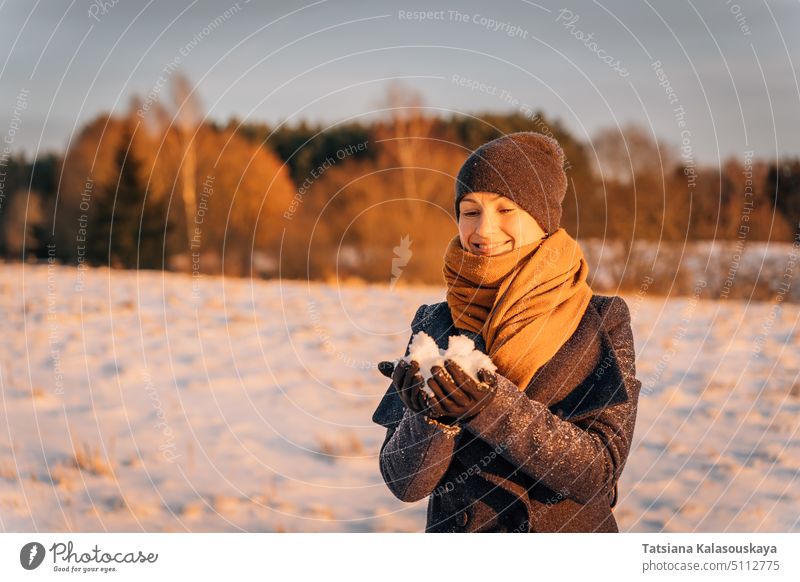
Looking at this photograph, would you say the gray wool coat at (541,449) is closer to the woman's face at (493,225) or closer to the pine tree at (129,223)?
the woman's face at (493,225)

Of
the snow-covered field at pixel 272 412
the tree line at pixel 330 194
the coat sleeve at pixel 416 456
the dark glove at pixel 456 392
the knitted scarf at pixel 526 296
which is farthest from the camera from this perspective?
the tree line at pixel 330 194

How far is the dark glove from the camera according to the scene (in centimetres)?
207

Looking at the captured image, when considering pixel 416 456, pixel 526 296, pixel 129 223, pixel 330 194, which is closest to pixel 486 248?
pixel 526 296

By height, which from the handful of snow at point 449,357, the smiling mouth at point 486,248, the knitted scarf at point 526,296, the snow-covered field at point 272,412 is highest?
the smiling mouth at point 486,248

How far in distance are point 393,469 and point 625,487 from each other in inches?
173

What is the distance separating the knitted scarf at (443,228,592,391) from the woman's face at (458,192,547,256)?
0.03m

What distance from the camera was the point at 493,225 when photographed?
2.39m

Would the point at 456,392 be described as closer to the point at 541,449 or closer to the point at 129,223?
the point at 541,449

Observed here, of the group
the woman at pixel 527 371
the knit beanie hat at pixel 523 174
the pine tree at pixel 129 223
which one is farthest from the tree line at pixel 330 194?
the woman at pixel 527 371

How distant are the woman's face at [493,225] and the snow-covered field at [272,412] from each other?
3633 millimetres

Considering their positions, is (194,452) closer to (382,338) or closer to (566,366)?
(382,338)

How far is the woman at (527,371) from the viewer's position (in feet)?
7.23

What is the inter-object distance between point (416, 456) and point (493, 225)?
685mm
